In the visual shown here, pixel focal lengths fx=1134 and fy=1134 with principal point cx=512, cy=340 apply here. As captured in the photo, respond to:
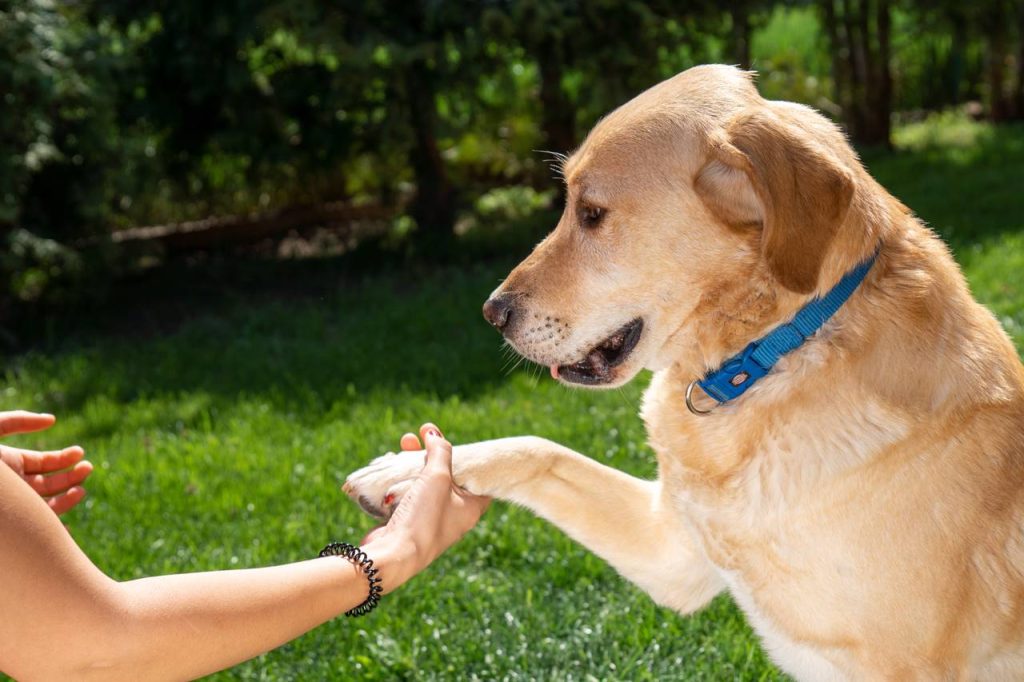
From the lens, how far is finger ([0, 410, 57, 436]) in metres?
2.72

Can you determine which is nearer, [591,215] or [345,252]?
[591,215]

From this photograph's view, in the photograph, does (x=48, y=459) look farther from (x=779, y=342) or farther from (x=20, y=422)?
(x=779, y=342)

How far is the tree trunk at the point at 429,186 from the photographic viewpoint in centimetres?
742

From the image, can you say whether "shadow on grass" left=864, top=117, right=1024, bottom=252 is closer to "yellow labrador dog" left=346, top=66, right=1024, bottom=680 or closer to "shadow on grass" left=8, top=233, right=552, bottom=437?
"shadow on grass" left=8, top=233, right=552, bottom=437

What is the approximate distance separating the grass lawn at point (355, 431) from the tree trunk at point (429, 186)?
1.76ft

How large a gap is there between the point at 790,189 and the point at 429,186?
5757 millimetres

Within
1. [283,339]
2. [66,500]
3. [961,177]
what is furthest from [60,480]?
[961,177]

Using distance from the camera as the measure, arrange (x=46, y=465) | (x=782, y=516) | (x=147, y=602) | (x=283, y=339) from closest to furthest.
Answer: (x=147, y=602) → (x=782, y=516) → (x=46, y=465) → (x=283, y=339)

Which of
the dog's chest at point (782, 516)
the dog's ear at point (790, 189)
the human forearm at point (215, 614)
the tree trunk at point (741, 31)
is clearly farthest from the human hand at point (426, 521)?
the tree trunk at point (741, 31)

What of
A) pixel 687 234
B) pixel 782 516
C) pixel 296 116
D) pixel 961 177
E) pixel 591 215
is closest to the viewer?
pixel 782 516

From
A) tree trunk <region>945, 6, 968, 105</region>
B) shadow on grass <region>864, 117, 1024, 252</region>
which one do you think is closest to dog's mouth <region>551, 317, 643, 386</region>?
shadow on grass <region>864, 117, 1024, 252</region>

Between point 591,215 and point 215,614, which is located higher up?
point 591,215

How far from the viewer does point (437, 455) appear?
273cm

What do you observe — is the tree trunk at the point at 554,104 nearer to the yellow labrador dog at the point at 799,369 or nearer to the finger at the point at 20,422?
the yellow labrador dog at the point at 799,369
